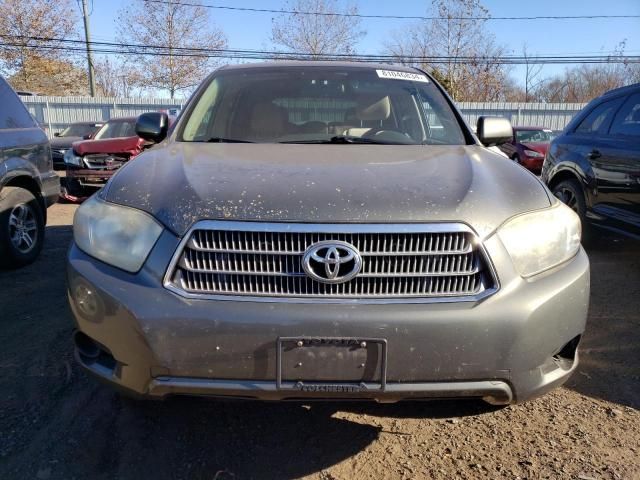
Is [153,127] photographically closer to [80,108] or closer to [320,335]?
[320,335]

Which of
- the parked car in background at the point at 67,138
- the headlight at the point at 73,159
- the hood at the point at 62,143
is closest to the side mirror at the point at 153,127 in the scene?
the headlight at the point at 73,159

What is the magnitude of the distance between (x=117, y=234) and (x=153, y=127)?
1608 mm

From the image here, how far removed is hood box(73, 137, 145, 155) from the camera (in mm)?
9070

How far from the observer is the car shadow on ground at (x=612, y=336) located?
2.83m

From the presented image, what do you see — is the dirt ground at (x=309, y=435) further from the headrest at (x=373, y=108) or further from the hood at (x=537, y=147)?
the hood at (x=537, y=147)

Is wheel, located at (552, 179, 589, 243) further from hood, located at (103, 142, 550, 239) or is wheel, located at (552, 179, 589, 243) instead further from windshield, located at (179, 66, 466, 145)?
hood, located at (103, 142, 550, 239)

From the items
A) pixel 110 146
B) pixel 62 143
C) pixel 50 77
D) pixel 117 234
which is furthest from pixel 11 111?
pixel 50 77

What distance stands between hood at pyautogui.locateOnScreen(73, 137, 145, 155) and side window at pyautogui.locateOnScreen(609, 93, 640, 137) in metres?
7.40

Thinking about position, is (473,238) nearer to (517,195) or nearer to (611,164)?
(517,195)

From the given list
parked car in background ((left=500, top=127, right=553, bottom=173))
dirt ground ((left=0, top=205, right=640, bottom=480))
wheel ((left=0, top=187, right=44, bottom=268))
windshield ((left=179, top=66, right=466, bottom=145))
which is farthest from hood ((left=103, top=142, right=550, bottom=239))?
parked car in background ((left=500, top=127, right=553, bottom=173))

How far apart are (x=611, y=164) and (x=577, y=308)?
3545 mm

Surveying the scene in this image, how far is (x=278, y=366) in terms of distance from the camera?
1.74 meters

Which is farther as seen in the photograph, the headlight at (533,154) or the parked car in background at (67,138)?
the parked car in background at (67,138)

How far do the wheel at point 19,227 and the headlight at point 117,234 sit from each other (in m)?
3.39
